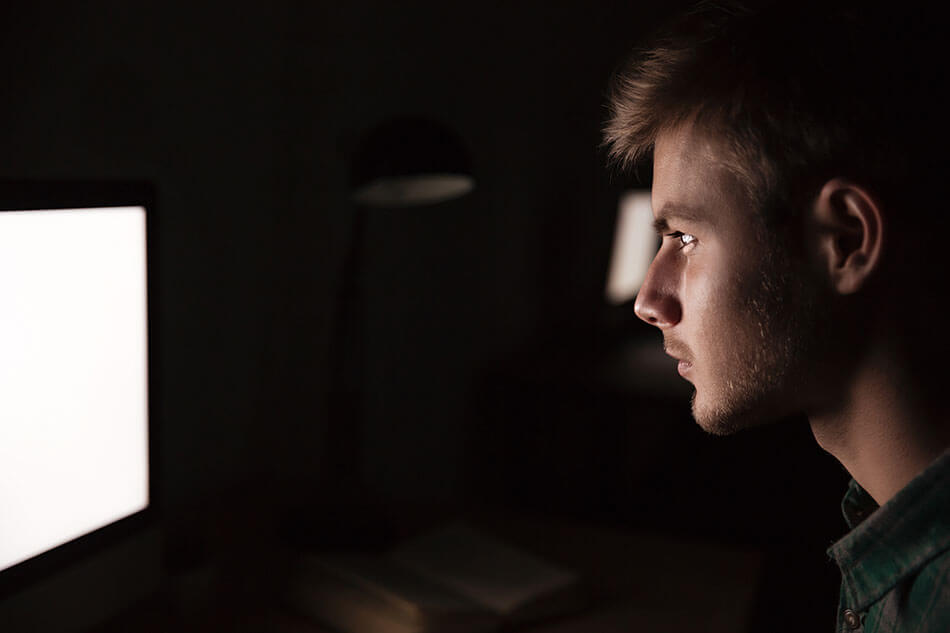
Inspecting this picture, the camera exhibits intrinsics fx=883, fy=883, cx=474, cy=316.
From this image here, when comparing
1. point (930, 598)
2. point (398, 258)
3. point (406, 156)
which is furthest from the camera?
point (398, 258)

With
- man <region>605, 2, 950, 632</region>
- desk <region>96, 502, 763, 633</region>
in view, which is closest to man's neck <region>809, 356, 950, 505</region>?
man <region>605, 2, 950, 632</region>

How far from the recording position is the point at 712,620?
1.08m

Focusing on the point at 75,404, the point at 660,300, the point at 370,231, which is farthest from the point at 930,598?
the point at 370,231

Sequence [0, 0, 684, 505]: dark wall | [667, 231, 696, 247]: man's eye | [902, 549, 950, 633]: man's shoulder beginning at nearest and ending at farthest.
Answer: [902, 549, 950, 633]: man's shoulder, [667, 231, 696, 247]: man's eye, [0, 0, 684, 505]: dark wall

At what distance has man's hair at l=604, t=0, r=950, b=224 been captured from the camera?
743 millimetres

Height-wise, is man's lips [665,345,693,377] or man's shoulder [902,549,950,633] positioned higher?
man's lips [665,345,693,377]

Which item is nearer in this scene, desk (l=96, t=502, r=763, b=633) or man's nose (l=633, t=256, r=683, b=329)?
man's nose (l=633, t=256, r=683, b=329)

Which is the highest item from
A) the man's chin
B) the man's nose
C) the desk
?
the man's nose

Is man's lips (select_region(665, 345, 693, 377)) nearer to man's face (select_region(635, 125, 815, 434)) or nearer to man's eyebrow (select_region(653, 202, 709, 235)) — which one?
man's face (select_region(635, 125, 815, 434))

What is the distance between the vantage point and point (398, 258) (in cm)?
203

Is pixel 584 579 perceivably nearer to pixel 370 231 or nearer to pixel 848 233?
pixel 848 233

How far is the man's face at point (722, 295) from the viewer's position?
81cm

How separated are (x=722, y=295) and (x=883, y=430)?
0.60ft

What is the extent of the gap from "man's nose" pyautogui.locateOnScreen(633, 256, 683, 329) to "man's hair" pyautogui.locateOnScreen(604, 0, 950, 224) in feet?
0.45
